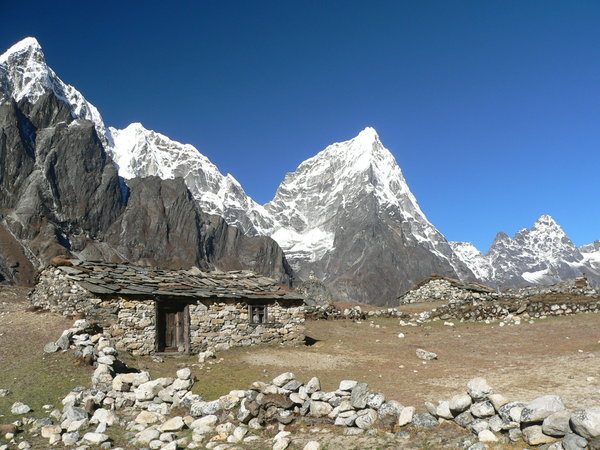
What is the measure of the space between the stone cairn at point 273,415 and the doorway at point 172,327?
8.39 metres

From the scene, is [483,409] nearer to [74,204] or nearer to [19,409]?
[19,409]

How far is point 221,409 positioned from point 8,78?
572 feet

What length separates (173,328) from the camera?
74.5ft

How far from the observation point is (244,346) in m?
23.9

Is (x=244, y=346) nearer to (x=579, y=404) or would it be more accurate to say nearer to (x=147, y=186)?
(x=579, y=404)

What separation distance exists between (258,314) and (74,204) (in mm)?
126371

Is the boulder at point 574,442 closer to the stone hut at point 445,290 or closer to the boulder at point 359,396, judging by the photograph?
the boulder at point 359,396

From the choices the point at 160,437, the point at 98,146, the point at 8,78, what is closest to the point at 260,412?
the point at 160,437

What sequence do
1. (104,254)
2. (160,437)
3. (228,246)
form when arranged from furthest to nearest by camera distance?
(228,246), (104,254), (160,437)

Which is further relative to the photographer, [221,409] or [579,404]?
[221,409]

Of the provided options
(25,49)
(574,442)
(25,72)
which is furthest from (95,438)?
(25,49)

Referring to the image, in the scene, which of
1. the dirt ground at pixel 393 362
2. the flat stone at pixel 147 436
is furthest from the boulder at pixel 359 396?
the flat stone at pixel 147 436

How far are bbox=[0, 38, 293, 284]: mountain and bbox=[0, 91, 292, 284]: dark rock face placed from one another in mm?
297

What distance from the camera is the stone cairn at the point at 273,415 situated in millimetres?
7891
